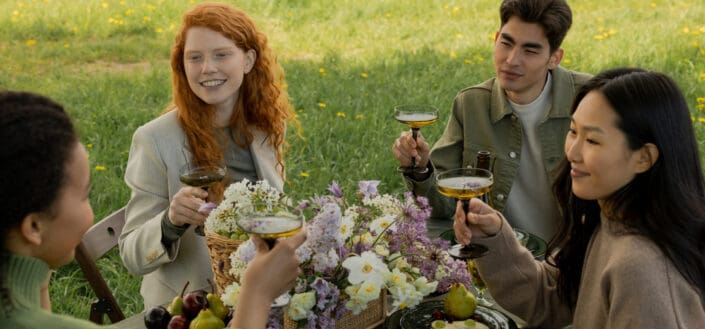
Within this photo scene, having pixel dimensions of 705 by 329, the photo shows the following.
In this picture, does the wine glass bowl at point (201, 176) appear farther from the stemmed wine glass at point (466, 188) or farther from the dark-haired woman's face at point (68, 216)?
the dark-haired woman's face at point (68, 216)

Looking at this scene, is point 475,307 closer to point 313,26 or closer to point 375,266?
point 375,266

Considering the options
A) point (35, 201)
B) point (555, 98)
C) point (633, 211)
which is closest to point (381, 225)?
point (633, 211)

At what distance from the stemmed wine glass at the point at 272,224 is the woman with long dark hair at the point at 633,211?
63cm

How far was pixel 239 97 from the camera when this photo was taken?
3.50m

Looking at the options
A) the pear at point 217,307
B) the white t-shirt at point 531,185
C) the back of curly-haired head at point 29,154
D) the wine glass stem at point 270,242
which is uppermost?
the back of curly-haired head at point 29,154

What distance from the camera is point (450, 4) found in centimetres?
941

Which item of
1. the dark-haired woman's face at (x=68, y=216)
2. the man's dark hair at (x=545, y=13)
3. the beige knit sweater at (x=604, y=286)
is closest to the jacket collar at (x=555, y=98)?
the man's dark hair at (x=545, y=13)

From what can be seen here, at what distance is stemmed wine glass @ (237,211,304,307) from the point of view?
208cm

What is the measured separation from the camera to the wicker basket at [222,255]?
96.0 inches

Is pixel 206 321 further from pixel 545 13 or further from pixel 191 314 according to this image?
pixel 545 13

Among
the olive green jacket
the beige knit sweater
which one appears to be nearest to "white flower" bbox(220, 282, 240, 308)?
the beige knit sweater

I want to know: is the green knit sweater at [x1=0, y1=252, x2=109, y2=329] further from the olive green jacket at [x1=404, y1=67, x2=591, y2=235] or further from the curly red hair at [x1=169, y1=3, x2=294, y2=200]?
the olive green jacket at [x1=404, y1=67, x2=591, y2=235]

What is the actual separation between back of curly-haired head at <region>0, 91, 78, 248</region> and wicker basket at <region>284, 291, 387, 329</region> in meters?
0.80

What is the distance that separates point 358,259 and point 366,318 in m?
0.28
